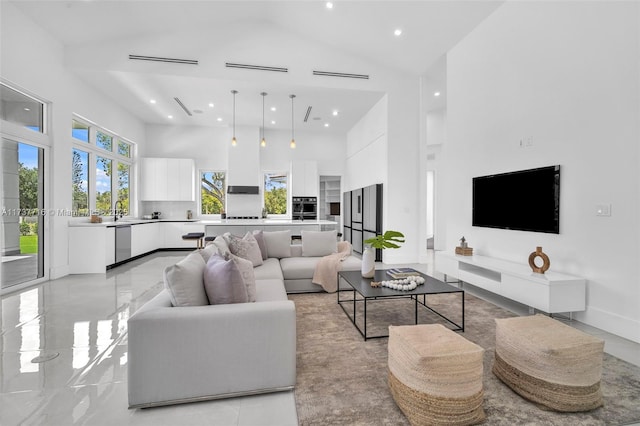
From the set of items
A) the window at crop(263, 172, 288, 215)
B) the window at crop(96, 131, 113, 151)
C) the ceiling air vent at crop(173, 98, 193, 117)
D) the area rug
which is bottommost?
the area rug

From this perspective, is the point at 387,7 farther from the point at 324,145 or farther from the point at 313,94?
the point at 324,145

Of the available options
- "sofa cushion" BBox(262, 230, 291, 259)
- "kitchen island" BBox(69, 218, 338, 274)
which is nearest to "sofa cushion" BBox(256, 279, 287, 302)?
"sofa cushion" BBox(262, 230, 291, 259)

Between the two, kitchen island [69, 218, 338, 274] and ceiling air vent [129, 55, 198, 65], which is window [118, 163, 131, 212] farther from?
ceiling air vent [129, 55, 198, 65]

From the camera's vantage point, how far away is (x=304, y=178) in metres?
8.77

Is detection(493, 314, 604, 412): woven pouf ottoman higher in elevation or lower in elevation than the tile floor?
higher

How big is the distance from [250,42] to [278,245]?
12.4 feet

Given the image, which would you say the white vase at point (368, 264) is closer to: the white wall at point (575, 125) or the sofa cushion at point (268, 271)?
the sofa cushion at point (268, 271)

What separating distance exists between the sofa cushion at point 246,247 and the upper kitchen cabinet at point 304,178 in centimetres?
467

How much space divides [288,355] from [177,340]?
0.64 m

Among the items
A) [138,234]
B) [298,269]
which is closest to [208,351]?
[298,269]

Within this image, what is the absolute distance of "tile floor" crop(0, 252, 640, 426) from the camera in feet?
5.45

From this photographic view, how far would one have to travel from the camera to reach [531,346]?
1774 millimetres

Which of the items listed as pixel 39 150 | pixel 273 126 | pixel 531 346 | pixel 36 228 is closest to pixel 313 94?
pixel 273 126

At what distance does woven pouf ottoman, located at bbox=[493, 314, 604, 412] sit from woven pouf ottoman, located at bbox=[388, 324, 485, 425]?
0.40 m
